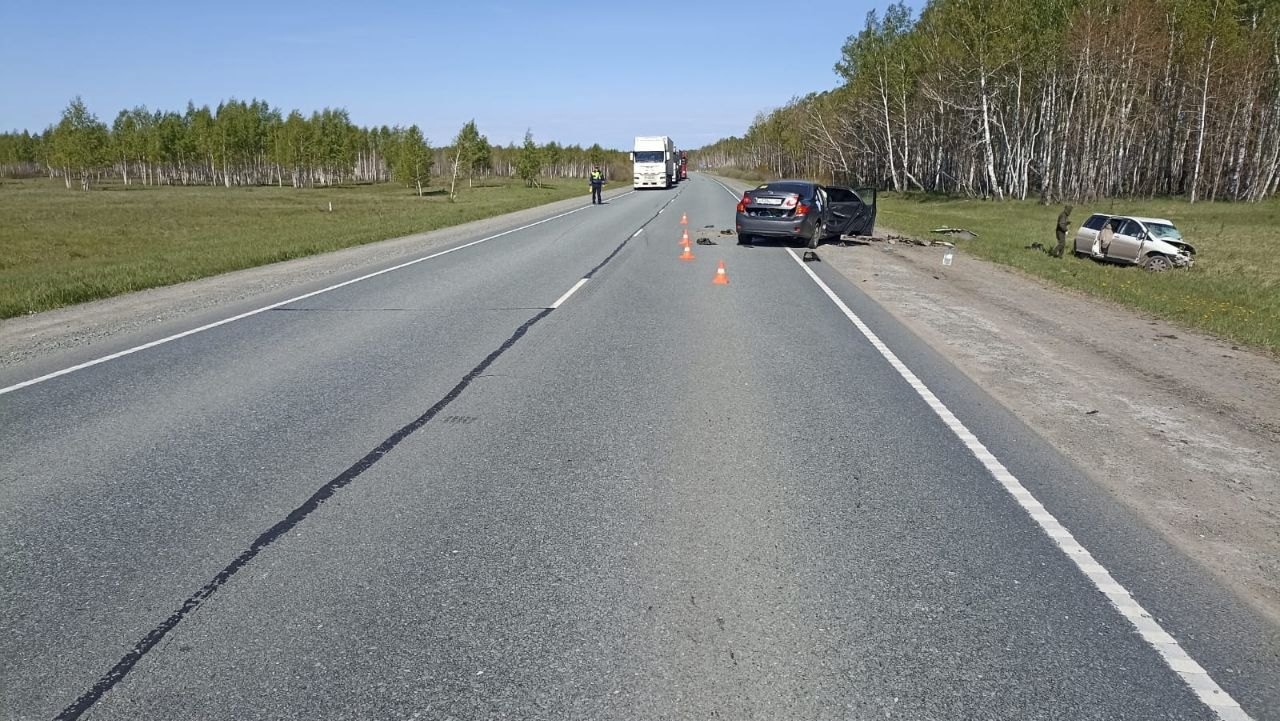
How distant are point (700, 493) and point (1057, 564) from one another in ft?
6.13

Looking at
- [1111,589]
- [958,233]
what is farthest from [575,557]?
[958,233]

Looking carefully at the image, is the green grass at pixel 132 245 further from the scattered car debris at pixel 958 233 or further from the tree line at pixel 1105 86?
the tree line at pixel 1105 86

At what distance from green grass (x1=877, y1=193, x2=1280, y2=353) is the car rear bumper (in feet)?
15.6

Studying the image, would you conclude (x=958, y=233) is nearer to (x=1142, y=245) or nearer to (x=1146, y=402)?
(x=1142, y=245)

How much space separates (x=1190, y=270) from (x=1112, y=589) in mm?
18949

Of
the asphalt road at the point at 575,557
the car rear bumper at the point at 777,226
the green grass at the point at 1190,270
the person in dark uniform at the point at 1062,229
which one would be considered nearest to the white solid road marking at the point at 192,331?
the asphalt road at the point at 575,557

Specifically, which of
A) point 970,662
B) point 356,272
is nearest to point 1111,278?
point 356,272

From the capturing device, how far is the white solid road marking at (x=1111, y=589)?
294cm

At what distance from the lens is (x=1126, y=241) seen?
19953mm

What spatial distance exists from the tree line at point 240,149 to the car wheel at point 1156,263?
3166 inches

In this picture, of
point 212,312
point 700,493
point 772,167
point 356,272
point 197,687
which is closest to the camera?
point 197,687

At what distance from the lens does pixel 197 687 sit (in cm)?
295

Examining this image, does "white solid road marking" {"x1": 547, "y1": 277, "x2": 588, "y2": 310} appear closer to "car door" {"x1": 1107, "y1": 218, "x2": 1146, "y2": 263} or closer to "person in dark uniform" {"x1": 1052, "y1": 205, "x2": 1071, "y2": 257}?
"person in dark uniform" {"x1": 1052, "y1": 205, "x2": 1071, "y2": 257}

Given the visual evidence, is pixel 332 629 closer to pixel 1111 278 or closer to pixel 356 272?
pixel 356 272
